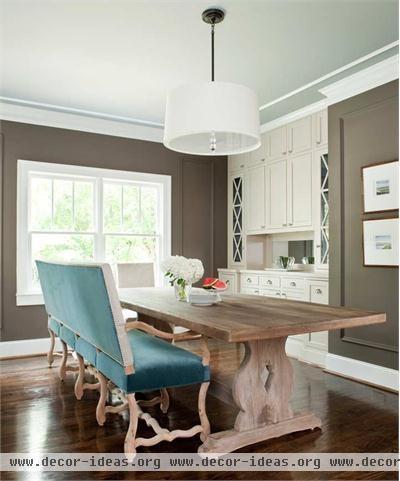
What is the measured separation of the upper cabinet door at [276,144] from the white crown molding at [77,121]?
138 cm

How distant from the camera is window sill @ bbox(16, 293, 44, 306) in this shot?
460 cm

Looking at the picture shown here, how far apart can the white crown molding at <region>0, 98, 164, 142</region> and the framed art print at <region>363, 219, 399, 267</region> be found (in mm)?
2916

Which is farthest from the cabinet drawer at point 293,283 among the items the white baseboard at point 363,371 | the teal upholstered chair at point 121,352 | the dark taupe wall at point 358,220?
the teal upholstered chair at point 121,352

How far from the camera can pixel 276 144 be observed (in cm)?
502

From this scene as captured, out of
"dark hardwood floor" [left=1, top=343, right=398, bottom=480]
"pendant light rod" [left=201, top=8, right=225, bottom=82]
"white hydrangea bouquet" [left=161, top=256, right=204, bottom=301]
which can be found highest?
"pendant light rod" [left=201, top=8, right=225, bottom=82]

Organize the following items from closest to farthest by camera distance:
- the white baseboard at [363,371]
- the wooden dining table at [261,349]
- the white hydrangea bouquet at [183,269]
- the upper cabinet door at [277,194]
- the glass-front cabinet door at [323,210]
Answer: the wooden dining table at [261,349], the white hydrangea bouquet at [183,269], the white baseboard at [363,371], the glass-front cabinet door at [323,210], the upper cabinet door at [277,194]

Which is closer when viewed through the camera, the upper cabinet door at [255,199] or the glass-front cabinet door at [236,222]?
the upper cabinet door at [255,199]

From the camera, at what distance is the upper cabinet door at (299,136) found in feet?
15.0

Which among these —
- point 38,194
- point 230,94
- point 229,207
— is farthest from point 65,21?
point 229,207

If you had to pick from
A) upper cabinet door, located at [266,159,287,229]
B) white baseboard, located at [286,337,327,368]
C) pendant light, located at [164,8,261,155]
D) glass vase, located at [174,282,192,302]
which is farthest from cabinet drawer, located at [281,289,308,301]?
pendant light, located at [164,8,261,155]

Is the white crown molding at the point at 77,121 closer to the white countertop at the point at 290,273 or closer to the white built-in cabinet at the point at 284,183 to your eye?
the white built-in cabinet at the point at 284,183

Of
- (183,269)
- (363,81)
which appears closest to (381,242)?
(363,81)

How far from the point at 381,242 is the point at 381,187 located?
47 centimetres

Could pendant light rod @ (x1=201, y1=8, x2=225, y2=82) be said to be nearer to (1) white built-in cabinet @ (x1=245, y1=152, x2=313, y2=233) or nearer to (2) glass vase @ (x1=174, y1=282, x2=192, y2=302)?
(2) glass vase @ (x1=174, y1=282, x2=192, y2=302)
